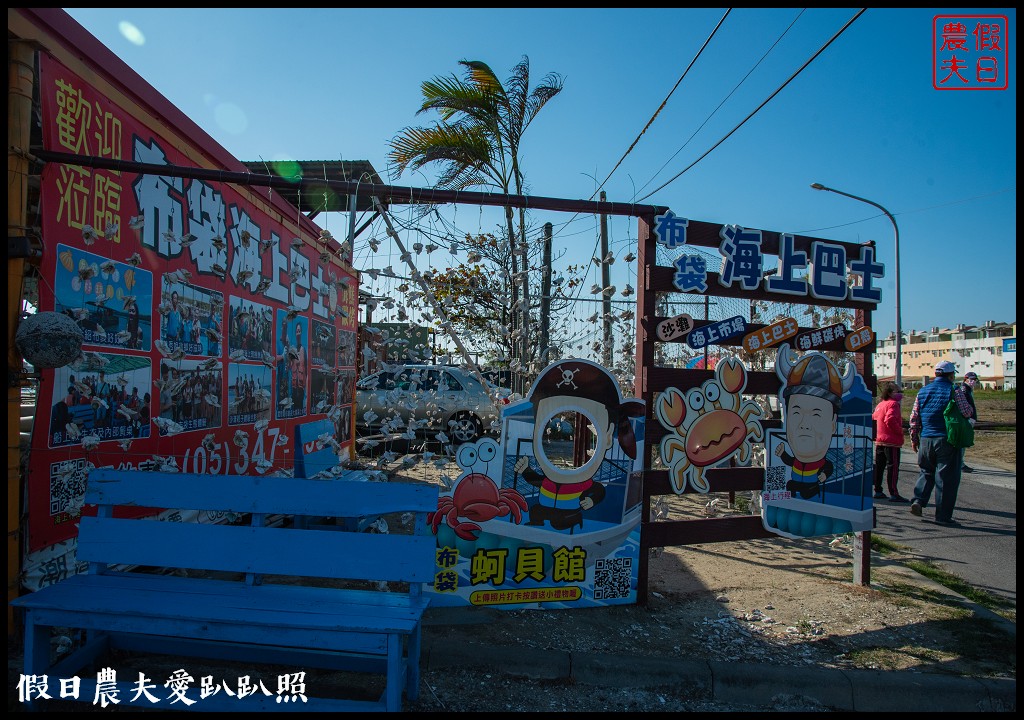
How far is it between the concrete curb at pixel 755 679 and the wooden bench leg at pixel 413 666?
0.30 meters

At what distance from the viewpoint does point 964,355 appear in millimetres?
49062

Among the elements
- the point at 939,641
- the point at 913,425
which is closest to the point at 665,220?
the point at 939,641

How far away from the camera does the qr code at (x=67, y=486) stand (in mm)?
3287

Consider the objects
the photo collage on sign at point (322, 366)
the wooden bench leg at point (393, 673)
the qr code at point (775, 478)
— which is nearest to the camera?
the wooden bench leg at point (393, 673)

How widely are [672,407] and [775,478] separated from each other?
1019mm

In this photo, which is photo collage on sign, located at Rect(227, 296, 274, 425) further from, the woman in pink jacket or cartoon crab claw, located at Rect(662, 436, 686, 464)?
the woman in pink jacket

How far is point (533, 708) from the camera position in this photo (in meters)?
2.96

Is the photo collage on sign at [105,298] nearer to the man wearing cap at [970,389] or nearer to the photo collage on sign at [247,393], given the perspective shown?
the photo collage on sign at [247,393]

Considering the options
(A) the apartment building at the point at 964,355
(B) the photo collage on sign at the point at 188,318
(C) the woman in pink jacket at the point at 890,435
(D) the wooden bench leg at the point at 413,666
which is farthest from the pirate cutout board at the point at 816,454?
(A) the apartment building at the point at 964,355

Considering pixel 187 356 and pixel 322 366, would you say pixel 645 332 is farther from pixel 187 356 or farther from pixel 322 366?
pixel 322 366

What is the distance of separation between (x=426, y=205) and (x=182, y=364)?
232 centimetres

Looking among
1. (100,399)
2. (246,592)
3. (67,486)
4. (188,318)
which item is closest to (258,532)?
(246,592)

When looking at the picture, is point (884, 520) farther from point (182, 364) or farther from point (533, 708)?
point (182, 364)

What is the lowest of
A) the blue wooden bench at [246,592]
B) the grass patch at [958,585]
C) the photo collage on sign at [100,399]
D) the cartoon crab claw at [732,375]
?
the grass patch at [958,585]
